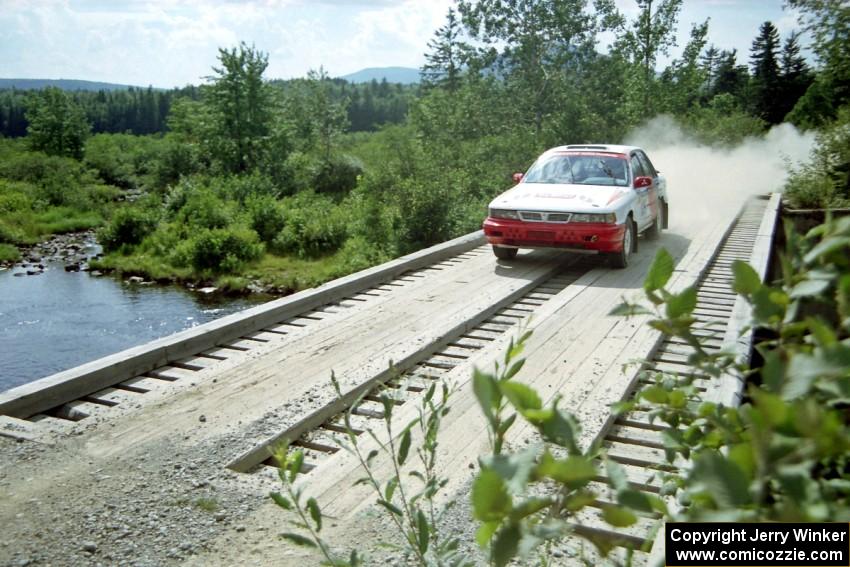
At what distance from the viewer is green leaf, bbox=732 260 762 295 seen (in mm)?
1140

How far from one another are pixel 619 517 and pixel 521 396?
0.26m

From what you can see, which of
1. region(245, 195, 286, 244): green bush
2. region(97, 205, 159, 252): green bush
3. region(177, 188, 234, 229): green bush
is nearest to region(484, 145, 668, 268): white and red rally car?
region(245, 195, 286, 244): green bush

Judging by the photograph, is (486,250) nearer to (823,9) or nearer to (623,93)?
(823,9)

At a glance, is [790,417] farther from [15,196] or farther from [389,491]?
[15,196]

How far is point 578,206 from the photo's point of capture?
34.4 ft

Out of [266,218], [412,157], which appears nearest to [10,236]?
[266,218]

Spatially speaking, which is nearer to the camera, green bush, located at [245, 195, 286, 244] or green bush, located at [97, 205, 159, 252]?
green bush, located at [97, 205, 159, 252]

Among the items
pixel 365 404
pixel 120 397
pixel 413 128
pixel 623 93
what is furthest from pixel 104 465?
pixel 413 128

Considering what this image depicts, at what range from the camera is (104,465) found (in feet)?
15.1

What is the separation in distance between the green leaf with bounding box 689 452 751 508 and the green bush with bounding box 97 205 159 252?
29.3m

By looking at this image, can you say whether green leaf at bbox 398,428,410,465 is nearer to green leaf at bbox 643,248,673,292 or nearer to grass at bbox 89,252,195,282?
green leaf at bbox 643,248,673,292

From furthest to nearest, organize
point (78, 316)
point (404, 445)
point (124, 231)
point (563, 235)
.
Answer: point (124, 231)
point (78, 316)
point (563, 235)
point (404, 445)

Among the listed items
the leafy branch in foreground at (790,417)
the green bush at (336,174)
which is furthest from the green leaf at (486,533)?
the green bush at (336,174)

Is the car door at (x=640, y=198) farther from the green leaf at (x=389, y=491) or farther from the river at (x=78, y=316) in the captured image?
the river at (x=78, y=316)
